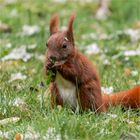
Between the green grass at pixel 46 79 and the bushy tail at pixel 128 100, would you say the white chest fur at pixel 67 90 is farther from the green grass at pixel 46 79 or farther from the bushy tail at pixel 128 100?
Result: the bushy tail at pixel 128 100

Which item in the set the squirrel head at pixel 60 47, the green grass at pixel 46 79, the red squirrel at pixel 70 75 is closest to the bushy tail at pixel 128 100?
the red squirrel at pixel 70 75

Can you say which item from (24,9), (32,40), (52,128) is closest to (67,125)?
(52,128)

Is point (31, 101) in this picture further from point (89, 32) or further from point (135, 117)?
point (89, 32)

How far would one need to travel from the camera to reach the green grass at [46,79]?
4.28 m

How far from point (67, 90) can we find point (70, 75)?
147mm

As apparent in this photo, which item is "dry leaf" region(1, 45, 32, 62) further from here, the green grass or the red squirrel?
the red squirrel

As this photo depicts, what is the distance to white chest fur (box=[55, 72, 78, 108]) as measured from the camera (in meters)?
5.04

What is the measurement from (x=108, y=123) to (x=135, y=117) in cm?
49

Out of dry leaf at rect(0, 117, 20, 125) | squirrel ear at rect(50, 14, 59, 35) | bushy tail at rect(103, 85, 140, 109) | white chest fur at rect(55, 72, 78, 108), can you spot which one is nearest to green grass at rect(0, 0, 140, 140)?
dry leaf at rect(0, 117, 20, 125)

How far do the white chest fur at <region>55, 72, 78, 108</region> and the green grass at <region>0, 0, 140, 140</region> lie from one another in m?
0.16

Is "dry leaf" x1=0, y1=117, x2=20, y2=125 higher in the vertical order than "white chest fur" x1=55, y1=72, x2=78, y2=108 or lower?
lower

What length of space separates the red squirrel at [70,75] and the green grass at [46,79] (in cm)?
17

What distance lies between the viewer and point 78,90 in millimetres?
5039

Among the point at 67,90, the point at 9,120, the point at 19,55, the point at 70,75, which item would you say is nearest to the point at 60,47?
the point at 70,75
